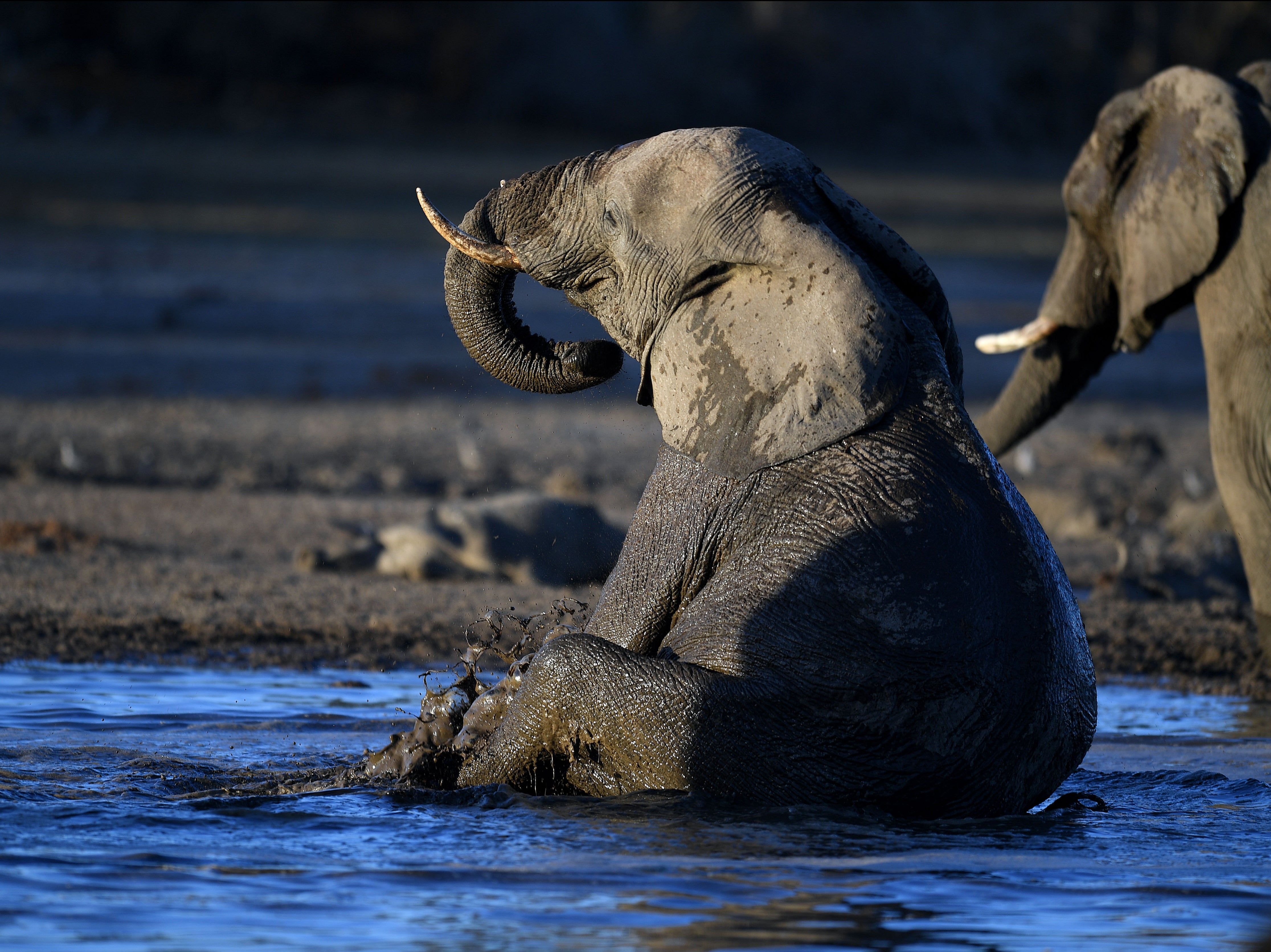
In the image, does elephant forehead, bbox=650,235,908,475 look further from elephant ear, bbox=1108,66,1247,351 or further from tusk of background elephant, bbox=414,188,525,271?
elephant ear, bbox=1108,66,1247,351

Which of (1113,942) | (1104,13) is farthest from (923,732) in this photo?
(1104,13)

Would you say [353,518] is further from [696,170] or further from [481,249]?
[696,170]

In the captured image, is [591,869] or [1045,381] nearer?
[591,869]

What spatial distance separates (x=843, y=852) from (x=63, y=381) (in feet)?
36.1

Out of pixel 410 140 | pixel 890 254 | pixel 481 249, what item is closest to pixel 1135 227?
pixel 890 254

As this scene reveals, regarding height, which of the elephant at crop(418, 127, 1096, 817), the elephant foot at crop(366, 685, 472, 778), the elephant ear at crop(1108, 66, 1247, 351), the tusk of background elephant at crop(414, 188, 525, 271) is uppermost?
the elephant ear at crop(1108, 66, 1247, 351)

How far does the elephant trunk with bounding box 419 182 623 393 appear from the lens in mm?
4957

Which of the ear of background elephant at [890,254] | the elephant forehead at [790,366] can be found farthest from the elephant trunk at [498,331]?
the ear of background elephant at [890,254]

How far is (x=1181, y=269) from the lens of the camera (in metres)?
7.40

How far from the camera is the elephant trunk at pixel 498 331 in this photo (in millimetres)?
4957

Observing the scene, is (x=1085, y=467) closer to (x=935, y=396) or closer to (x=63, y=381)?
(x=63, y=381)

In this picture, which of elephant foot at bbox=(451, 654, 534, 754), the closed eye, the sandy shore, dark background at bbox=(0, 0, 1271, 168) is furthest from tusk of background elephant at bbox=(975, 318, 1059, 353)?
dark background at bbox=(0, 0, 1271, 168)

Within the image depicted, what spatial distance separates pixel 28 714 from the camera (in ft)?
19.0

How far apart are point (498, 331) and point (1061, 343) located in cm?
371
